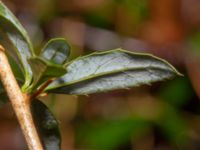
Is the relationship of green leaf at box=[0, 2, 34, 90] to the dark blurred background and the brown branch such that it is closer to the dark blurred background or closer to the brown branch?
the brown branch

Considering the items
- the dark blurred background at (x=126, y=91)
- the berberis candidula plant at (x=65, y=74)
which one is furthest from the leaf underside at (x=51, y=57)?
the dark blurred background at (x=126, y=91)

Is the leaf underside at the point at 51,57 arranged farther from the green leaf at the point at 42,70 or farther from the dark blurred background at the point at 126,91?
the dark blurred background at the point at 126,91

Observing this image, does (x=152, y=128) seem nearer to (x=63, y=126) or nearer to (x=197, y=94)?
Answer: (x=197, y=94)

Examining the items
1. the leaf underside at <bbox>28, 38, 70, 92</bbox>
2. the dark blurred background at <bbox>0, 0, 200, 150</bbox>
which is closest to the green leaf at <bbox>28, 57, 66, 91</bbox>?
the leaf underside at <bbox>28, 38, 70, 92</bbox>

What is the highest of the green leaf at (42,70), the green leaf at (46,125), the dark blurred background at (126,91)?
the green leaf at (42,70)

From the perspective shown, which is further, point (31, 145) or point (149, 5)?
point (149, 5)

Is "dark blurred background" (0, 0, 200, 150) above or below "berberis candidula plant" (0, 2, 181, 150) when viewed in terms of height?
below

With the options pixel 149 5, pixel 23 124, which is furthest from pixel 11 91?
pixel 149 5
